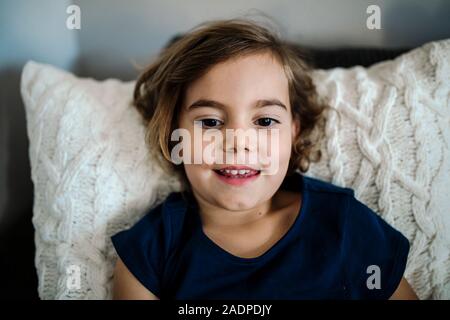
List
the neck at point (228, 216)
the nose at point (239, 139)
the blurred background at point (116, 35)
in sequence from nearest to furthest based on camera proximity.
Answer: the nose at point (239, 139)
the neck at point (228, 216)
the blurred background at point (116, 35)

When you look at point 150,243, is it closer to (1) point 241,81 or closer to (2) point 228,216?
(2) point 228,216

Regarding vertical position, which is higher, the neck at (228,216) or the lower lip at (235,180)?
the lower lip at (235,180)

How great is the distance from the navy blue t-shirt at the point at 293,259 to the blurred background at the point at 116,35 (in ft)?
1.25

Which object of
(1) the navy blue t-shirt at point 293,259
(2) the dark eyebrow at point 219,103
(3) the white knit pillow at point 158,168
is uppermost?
(2) the dark eyebrow at point 219,103

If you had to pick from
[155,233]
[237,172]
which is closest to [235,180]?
[237,172]

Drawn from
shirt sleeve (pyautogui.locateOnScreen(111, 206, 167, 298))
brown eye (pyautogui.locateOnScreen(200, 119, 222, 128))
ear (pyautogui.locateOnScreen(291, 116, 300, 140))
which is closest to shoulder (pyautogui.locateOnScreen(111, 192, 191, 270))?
shirt sleeve (pyautogui.locateOnScreen(111, 206, 167, 298))

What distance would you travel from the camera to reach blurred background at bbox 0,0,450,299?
40.4 inches

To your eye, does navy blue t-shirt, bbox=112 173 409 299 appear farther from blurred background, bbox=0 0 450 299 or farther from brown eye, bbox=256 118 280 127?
blurred background, bbox=0 0 450 299

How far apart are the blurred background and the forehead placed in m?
0.35

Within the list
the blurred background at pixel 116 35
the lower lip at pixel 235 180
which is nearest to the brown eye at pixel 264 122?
the lower lip at pixel 235 180

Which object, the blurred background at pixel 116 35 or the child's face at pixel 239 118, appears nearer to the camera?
the child's face at pixel 239 118

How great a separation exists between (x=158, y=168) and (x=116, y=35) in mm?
561

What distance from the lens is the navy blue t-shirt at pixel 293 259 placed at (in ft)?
2.62

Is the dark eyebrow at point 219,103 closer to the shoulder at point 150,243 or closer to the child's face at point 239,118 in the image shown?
the child's face at point 239,118
